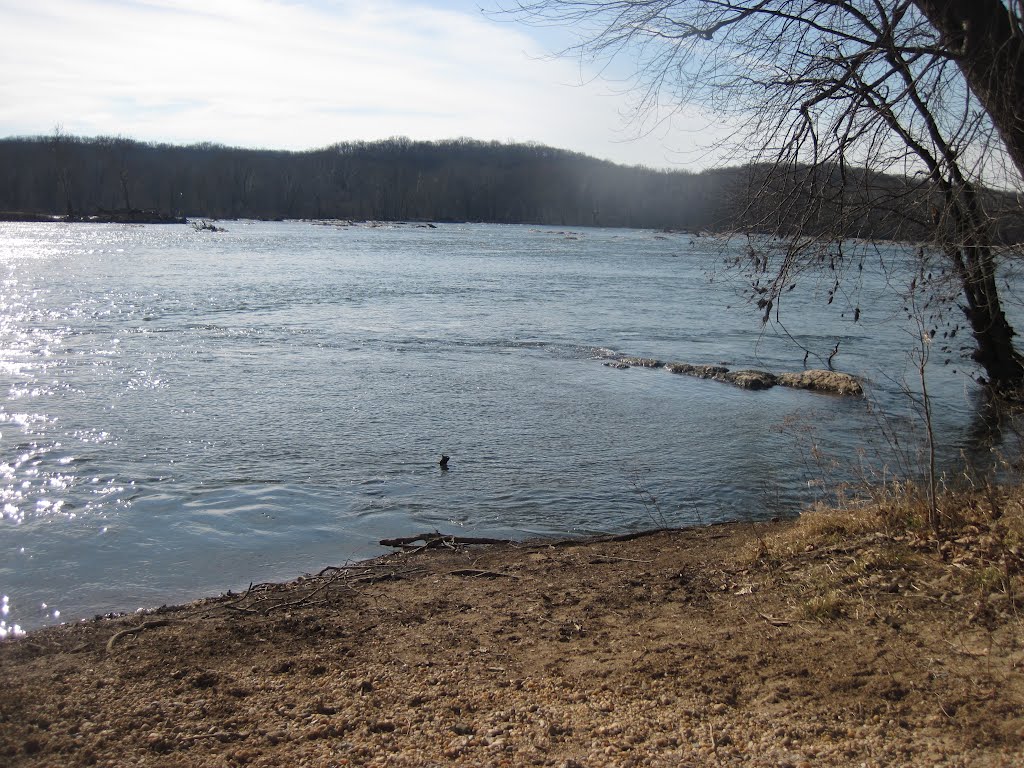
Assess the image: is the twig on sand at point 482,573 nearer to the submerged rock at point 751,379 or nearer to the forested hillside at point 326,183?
the submerged rock at point 751,379

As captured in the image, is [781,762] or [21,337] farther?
[21,337]

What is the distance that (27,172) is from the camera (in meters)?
126

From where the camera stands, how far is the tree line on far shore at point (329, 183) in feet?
410

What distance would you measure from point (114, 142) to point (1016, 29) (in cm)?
18449

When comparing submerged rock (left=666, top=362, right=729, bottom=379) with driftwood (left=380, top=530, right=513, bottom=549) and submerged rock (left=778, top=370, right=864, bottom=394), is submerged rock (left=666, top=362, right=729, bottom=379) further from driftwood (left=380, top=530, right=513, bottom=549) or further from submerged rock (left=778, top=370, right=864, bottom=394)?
driftwood (left=380, top=530, right=513, bottom=549)

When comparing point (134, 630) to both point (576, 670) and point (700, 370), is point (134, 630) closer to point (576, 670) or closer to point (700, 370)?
point (576, 670)

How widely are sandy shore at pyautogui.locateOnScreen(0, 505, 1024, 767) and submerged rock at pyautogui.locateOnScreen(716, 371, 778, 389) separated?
Answer: 9911 mm

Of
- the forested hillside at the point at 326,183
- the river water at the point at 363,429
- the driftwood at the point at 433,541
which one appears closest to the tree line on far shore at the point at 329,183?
the forested hillside at the point at 326,183

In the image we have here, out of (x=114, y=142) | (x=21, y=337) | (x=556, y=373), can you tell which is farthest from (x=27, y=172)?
(x=556, y=373)

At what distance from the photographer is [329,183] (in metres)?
156

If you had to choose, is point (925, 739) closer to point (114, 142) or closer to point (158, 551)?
point (158, 551)

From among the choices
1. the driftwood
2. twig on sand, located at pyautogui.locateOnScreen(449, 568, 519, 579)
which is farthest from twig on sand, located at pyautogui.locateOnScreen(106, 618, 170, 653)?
the driftwood

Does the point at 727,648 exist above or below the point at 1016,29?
below

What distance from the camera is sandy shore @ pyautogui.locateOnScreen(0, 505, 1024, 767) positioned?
3484mm
